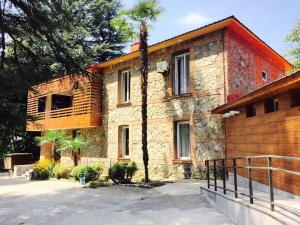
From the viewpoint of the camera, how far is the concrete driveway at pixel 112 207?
704 centimetres

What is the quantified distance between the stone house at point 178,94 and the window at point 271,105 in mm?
4053

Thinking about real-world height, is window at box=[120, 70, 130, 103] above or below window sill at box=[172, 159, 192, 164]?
above

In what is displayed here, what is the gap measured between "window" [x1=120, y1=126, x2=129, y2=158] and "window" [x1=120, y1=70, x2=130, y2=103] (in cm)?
159

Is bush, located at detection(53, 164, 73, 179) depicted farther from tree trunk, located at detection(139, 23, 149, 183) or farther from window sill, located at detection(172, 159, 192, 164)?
window sill, located at detection(172, 159, 192, 164)

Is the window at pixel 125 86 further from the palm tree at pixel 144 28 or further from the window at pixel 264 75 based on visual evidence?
the window at pixel 264 75

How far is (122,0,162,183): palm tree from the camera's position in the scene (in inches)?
503

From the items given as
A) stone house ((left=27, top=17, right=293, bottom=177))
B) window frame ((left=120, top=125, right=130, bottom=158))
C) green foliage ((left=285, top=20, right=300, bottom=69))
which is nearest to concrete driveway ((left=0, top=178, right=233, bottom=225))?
stone house ((left=27, top=17, right=293, bottom=177))

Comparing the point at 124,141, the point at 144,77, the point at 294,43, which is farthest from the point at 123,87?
the point at 294,43

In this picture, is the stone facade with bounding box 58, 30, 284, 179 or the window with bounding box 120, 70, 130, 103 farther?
the window with bounding box 120, 70, 130, 103

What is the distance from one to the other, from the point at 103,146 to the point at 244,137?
9.79m

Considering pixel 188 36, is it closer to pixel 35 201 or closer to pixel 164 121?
pixel 164 121

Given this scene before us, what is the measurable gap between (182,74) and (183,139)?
3078 millimetres

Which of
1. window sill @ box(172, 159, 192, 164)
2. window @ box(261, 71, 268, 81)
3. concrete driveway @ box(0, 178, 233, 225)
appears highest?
window @ box(261, 71, 268, 81)

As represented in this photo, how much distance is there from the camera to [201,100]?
516 inches
